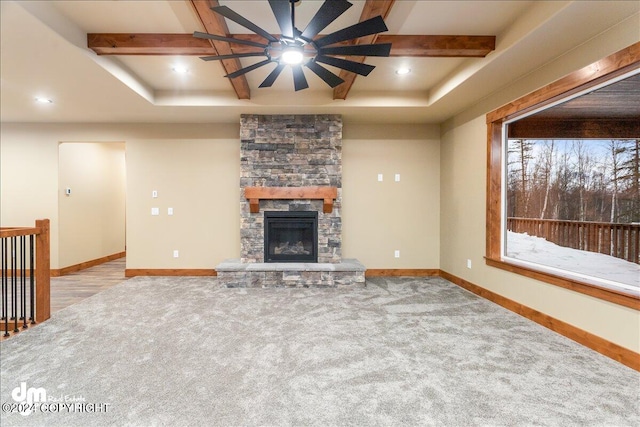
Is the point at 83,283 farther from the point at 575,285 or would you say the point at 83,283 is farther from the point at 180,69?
the point at 575,285

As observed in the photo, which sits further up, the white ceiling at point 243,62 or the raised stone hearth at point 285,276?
the white ceiling at point 243,62

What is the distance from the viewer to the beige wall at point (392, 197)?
5102mm

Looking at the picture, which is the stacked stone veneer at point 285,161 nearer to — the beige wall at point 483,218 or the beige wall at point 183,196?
the beige wall at point 183,196

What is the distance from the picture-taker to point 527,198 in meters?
5.55

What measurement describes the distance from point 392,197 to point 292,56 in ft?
11.2

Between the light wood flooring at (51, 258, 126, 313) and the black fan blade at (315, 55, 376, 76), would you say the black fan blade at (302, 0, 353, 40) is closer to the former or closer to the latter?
the black fan blade at (315, 55, 376, 76)

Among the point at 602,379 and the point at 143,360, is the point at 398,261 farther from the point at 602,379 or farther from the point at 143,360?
the point at 143,360

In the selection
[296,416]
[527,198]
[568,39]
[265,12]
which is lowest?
[296,416]

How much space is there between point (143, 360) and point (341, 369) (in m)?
1.51

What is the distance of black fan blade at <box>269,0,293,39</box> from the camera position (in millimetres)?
1750

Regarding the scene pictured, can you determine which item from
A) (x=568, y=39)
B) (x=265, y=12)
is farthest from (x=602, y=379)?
(x=265, y=12)

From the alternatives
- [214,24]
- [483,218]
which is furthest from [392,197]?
[214,24]

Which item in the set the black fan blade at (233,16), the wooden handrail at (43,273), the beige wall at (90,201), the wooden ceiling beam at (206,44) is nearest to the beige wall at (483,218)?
the wooden ceiling beam at (206,44)

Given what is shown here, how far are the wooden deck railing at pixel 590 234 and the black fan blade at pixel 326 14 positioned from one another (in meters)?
3.47
